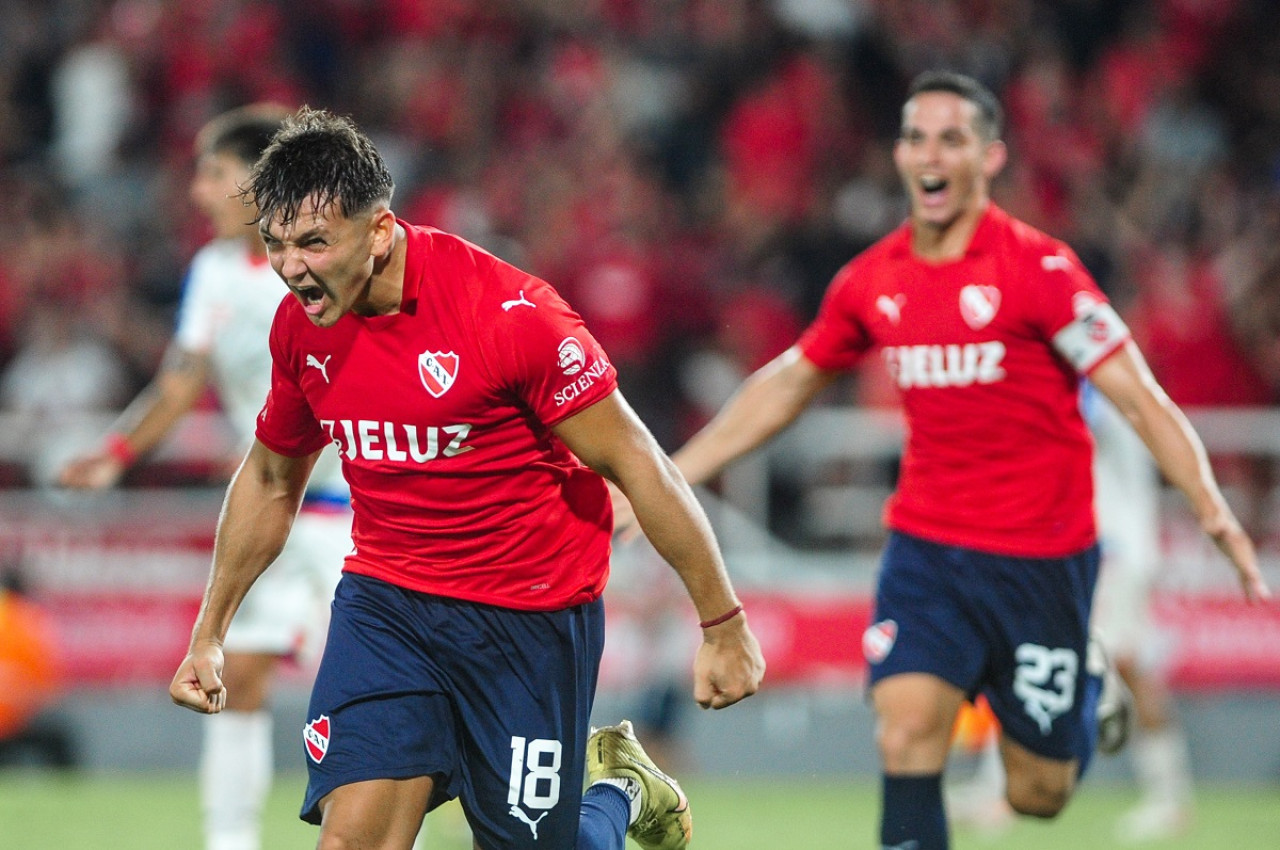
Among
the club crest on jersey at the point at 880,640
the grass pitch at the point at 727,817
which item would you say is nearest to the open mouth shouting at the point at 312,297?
the club crest on jersey at the point at 880,640

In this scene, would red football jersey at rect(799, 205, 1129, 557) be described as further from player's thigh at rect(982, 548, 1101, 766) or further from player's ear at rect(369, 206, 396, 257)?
player's ear at rect(369, 206, 396, 257)

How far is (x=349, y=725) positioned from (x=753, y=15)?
36.5ft

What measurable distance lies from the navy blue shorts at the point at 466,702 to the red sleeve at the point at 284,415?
0.39 meters

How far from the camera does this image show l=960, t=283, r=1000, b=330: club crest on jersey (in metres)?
6.30

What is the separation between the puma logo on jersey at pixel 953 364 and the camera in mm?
6328

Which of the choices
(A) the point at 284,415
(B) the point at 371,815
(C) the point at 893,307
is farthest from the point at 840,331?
(B) the point at 371,815

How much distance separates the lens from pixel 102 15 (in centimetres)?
1606

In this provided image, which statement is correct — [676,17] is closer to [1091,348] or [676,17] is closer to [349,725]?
[1091,348]

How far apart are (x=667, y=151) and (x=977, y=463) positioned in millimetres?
8677

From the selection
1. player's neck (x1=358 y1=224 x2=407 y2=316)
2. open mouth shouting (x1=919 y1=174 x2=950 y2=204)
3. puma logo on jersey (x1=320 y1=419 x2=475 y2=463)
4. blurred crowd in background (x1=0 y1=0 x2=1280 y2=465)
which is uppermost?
blurred crowd in background (x1=0 y1=0 x2=1280 y2=465)

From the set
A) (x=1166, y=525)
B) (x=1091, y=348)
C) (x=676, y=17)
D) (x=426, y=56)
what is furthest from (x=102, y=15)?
(x=1091, y=348)

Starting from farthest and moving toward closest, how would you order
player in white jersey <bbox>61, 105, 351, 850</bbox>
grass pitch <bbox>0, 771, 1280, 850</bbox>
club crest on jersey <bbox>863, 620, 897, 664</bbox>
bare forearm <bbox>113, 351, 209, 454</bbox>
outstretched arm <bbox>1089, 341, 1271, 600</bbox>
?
1. grass pitch <bbox>0, 771, 1280, 850</bbox>
2. bare forearm <bbox>113, 351, 209, 454</bbox>
3. player in white jersey <bbox>61, 105, 351, 850</bbox>
4. club crest on jersey <bbox>863, 620, 897, 664</bbox>
5. outstretched arm <bbox>1089, 341, 1271, 600</bbox>

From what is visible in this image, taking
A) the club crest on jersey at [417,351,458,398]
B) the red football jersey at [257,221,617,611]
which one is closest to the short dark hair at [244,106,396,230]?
the red football jersey at [257,221,617,611]

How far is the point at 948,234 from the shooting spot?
656cm
